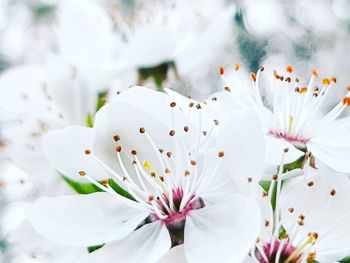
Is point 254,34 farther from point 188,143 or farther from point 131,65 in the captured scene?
point 188,143

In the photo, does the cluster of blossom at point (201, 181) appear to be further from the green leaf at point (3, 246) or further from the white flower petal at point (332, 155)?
the green leaf at point (3, 246)

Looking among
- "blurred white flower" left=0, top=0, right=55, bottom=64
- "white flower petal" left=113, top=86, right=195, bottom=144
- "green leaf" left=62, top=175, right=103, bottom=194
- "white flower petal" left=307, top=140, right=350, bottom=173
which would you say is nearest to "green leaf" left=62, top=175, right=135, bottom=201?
"green leaf" left=62, top=175, right=103, bottom=194

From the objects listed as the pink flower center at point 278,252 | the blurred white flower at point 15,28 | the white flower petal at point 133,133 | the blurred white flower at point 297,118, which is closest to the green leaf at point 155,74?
the blurred white flower at point 297,118

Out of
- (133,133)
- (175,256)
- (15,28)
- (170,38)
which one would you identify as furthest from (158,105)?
(15,28)

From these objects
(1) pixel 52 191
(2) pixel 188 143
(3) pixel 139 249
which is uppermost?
(2) pixel 188 143

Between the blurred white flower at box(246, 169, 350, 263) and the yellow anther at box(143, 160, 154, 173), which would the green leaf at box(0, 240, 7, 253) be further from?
the blurred white flower at box(246, 169, 350, 263)

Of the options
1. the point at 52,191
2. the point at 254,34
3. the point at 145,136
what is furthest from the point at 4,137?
the point at 254,34
